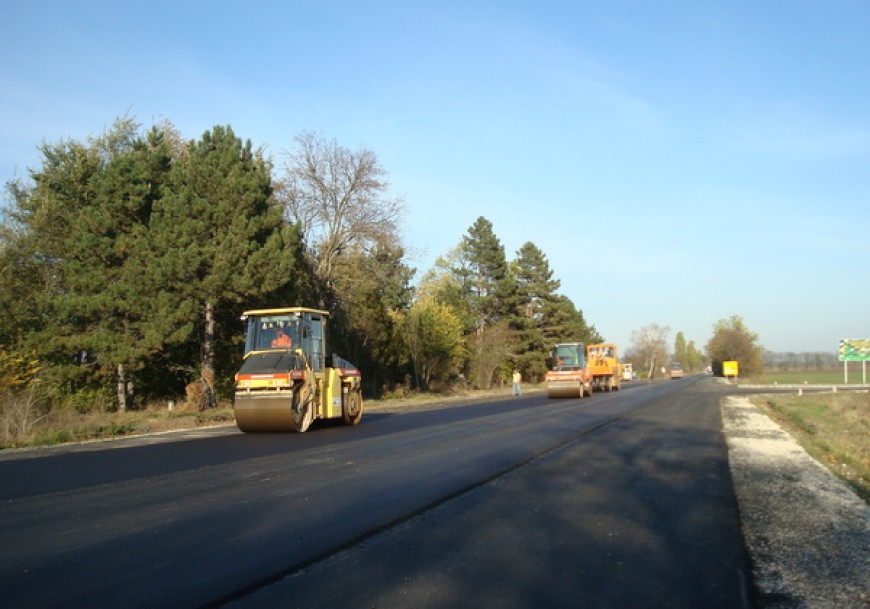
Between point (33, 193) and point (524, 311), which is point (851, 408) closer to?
point (33, 193)

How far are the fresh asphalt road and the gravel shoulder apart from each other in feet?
0.86

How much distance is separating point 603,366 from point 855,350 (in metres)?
31.2

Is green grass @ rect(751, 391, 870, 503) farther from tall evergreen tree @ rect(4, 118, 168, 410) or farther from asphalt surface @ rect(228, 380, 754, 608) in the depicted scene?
tall evergreen tree @ rect(4, 118, 168, 410)

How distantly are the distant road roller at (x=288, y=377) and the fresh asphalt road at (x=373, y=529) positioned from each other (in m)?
3.67

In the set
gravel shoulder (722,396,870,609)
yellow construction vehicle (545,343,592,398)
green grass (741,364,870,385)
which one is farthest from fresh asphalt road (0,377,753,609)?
green grass (741,364,870,385)

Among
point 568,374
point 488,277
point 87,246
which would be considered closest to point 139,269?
point 87,246

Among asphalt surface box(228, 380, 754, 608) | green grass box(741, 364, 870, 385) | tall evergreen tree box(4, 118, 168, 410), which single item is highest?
tall evergreen tree box(4, 118, 168, 410)

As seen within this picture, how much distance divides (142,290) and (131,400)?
6613mm

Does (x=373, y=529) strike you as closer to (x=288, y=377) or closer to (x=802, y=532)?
(x=802, y=532)

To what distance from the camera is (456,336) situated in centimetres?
5166

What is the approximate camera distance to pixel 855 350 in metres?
62.9

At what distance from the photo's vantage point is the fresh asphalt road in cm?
550

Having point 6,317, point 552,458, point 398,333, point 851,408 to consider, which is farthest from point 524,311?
point 552,458

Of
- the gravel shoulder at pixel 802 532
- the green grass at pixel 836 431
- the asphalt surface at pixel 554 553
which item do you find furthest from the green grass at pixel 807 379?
the asphalt surface at pixel 554 553
